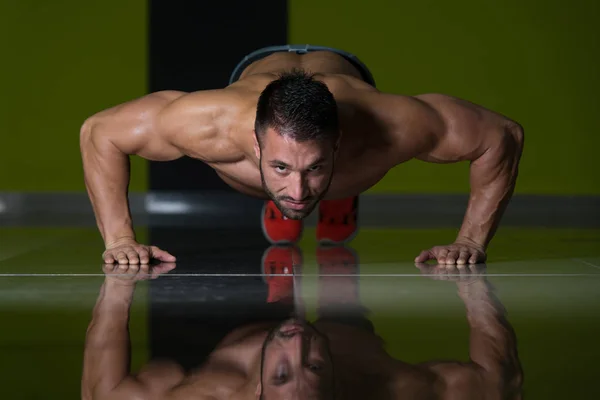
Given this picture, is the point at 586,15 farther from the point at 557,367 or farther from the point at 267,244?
the point at 557,367

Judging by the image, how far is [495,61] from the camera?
16.8ft

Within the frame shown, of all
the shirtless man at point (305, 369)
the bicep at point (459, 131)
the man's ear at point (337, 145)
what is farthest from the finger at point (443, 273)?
the shirtless man at point (305, 369)

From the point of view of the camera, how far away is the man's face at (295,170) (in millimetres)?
2100

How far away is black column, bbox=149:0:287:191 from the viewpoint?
16.5 feet

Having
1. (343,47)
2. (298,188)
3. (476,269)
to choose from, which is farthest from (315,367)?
(343,47)

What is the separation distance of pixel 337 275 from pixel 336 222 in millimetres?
943

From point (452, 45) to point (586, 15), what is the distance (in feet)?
2.54

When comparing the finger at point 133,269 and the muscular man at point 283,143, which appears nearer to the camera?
the muscular man at point 283,143

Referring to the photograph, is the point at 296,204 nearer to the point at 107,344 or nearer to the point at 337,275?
the point at 337,275

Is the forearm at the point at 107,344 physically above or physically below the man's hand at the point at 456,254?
above

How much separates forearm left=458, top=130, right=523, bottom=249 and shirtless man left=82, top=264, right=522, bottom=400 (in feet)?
3.06

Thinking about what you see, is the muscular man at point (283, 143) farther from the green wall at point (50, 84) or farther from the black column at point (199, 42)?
the green wall at point (50, 84)

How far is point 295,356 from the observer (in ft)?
4.58

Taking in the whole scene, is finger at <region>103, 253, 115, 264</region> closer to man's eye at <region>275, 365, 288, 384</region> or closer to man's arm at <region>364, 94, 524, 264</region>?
man's arm at <region>364, 94, 524, 264</region>
